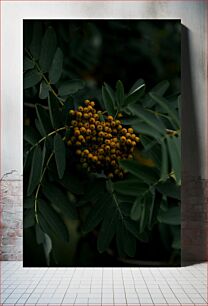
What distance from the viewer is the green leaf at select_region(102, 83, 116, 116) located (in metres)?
3.49

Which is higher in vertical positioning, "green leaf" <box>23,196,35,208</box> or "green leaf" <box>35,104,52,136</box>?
"green leaf" <box>35,104,52,136</box>

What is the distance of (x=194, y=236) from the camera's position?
3.80 m

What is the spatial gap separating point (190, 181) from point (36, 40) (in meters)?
1.42

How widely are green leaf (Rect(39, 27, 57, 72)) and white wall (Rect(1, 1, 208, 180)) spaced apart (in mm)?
238

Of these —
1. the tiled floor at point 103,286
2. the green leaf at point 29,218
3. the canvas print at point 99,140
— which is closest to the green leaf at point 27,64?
the canvas print at point 99,140

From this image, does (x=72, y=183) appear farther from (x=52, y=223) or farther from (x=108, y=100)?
(x=108, y=100)

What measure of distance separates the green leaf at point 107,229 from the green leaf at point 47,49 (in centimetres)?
103

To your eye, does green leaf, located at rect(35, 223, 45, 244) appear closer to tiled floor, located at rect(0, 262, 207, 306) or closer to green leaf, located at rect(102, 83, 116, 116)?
tiled floor, located at rect(0, 262, 207, 306)

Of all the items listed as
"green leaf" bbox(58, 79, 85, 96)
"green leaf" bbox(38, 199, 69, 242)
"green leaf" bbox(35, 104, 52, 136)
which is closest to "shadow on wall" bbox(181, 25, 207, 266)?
"green leaf" bbox(58, 79, 85, 96)

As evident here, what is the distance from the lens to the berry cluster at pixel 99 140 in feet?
11.3

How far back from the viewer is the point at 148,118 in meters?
3.37

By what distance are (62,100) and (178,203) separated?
1019mm

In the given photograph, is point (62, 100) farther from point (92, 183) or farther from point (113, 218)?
point (113, 218)

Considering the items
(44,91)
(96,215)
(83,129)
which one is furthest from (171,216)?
(44,91)
